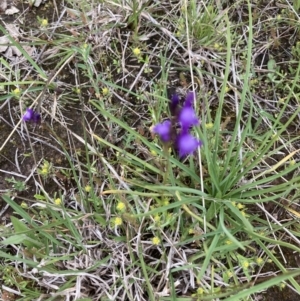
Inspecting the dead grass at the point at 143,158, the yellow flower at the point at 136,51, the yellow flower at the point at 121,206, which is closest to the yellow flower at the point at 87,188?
the dead grass at the point at 143,158

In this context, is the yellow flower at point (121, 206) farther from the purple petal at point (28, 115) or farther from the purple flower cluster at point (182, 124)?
the purple petal at point (28, 115)

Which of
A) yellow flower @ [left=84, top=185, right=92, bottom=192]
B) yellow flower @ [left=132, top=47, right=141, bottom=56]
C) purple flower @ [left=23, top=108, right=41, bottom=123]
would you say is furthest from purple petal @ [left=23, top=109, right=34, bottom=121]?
yellow flower @ [left=132, top=47, right=141, bottom=56]

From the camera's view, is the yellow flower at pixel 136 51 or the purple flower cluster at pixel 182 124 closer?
the purple flower cluster at pixel 182 124

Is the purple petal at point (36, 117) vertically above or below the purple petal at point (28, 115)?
below

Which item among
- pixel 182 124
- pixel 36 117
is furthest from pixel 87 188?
pixel 182 124

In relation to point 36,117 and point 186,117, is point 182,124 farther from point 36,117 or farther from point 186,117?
point 36,117

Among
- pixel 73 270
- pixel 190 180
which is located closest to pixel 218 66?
pixel 190 180

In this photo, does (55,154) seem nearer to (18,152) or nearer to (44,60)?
(18,152)

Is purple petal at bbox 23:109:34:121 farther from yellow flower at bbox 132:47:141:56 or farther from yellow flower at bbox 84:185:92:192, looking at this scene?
yellow flower at bbox 132:47:141:56
